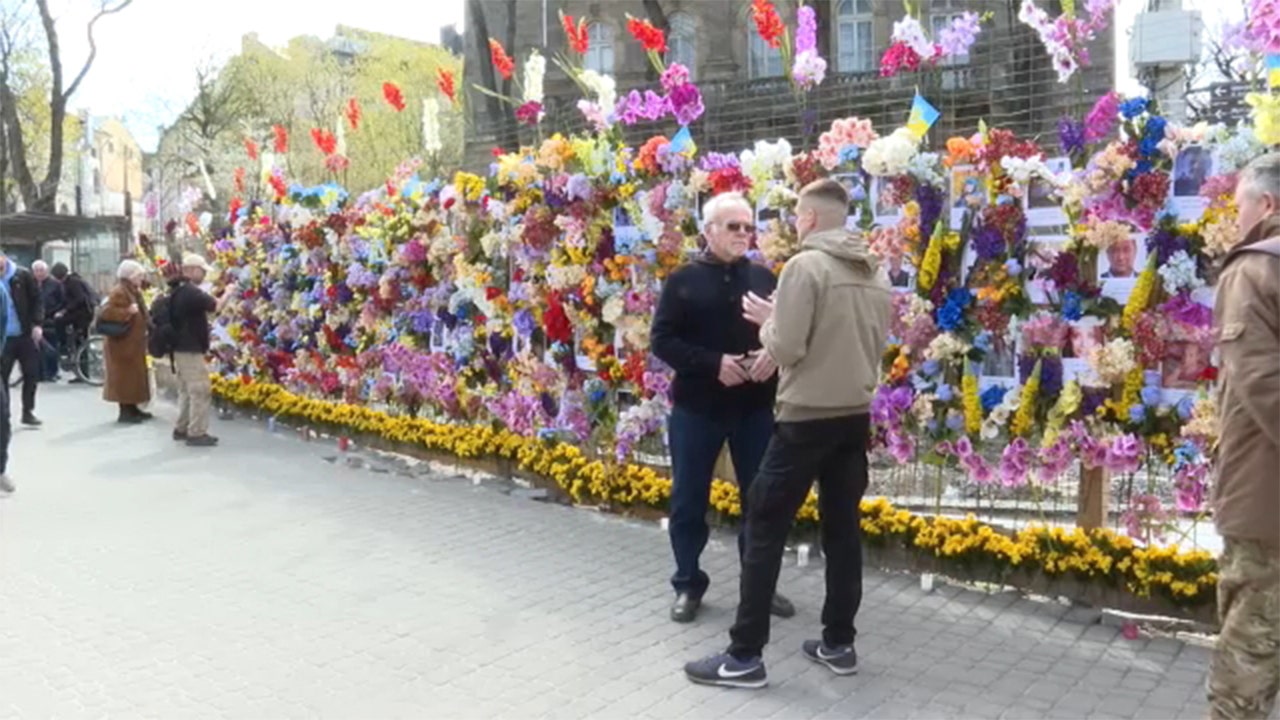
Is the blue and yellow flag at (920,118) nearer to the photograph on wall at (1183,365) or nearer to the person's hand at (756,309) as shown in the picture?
the photograph on wall at (1183,365)

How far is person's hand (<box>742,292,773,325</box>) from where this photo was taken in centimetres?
496

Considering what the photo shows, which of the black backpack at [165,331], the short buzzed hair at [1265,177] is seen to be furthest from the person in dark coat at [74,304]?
the short buzzed hair at [1265,177]

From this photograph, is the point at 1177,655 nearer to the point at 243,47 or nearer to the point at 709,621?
the point at 709,621

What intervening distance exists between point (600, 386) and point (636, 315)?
67 centimetres

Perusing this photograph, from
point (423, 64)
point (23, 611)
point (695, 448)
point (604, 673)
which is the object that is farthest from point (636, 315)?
point (423, 64)

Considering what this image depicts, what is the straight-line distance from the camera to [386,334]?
10930 mm

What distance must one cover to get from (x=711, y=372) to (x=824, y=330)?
85 cm

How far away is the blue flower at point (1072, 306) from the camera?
581 cm

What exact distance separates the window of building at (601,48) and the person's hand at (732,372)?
31.3 metres

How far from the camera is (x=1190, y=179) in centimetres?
547

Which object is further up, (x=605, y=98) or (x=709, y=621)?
(x=605, y=98)

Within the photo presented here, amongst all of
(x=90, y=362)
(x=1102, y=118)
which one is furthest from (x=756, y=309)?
(x=90, y=362)

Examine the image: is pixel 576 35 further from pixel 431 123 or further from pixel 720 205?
pixel 720 205

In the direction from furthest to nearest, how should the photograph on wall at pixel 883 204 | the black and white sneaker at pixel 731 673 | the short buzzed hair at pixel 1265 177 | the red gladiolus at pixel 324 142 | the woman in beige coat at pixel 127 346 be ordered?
the woman in beige coat at pixel 127 346
the red gladiolus at pixel 324 142
the photograph on wall at pixel 883 204
the black and white sneaker at pixel 731 673
the short buzzed hair at pixel 1265 177
